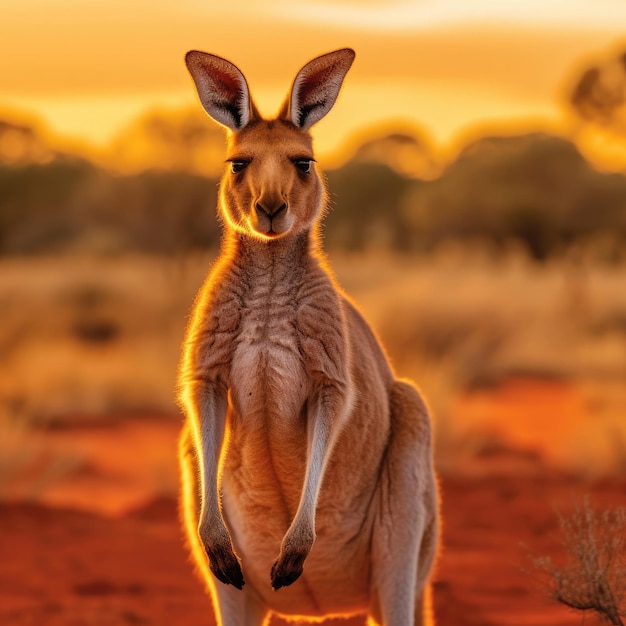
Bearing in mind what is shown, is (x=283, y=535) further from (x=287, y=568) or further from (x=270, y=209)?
(x=270, y=209)

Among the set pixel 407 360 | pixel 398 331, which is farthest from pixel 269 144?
pixel 398 331

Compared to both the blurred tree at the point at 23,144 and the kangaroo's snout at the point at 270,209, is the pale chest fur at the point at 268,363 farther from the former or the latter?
the blurred tree at the point at 23,144

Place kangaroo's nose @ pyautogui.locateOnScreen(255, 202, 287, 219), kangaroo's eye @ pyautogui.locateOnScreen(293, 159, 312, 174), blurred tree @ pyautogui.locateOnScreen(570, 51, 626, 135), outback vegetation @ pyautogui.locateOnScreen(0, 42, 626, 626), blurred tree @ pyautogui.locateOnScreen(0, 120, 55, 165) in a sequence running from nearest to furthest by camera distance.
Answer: kangaroo's nose @ pyautogui.locateOnScreen(255, 202, 287, 219) < kangaroo's eye @ pyautogui.locateOnScreen(293, 159, 312, 174) < outback vegetation @ pyautogui.locateOnScreen(0, 42, 626, 626) < blurred tree @ pyautogui.locateOnScreen(570, 51, 626, 135) < blurred tree @ pyautogui.locateOnScreen(0, 120, 55, 165)

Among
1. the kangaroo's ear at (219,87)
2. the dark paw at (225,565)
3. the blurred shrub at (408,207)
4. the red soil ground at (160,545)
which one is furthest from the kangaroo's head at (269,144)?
the blurred shrub at (408,207)

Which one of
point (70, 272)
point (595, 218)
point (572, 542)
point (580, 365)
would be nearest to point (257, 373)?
point (572, 542)

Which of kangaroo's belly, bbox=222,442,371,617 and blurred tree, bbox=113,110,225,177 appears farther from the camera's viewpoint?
blurred tree, bbox=113,110,225,177

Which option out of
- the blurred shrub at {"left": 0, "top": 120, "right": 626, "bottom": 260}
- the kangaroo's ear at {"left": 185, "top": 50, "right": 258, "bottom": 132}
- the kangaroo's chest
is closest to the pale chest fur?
the kangaroo's chest

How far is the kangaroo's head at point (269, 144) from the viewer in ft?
14.8

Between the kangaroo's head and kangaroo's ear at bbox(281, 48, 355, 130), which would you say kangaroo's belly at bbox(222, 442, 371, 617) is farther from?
kangaroo's ear at bbox(281, 48, 355, 130)

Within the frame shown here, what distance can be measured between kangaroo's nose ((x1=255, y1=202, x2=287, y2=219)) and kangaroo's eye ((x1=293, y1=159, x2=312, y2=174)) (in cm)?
23

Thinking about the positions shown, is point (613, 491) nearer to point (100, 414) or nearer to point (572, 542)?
point (572, 542)

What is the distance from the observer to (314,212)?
186 inches

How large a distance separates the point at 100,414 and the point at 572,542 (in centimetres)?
895

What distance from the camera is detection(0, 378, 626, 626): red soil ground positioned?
282 inches
